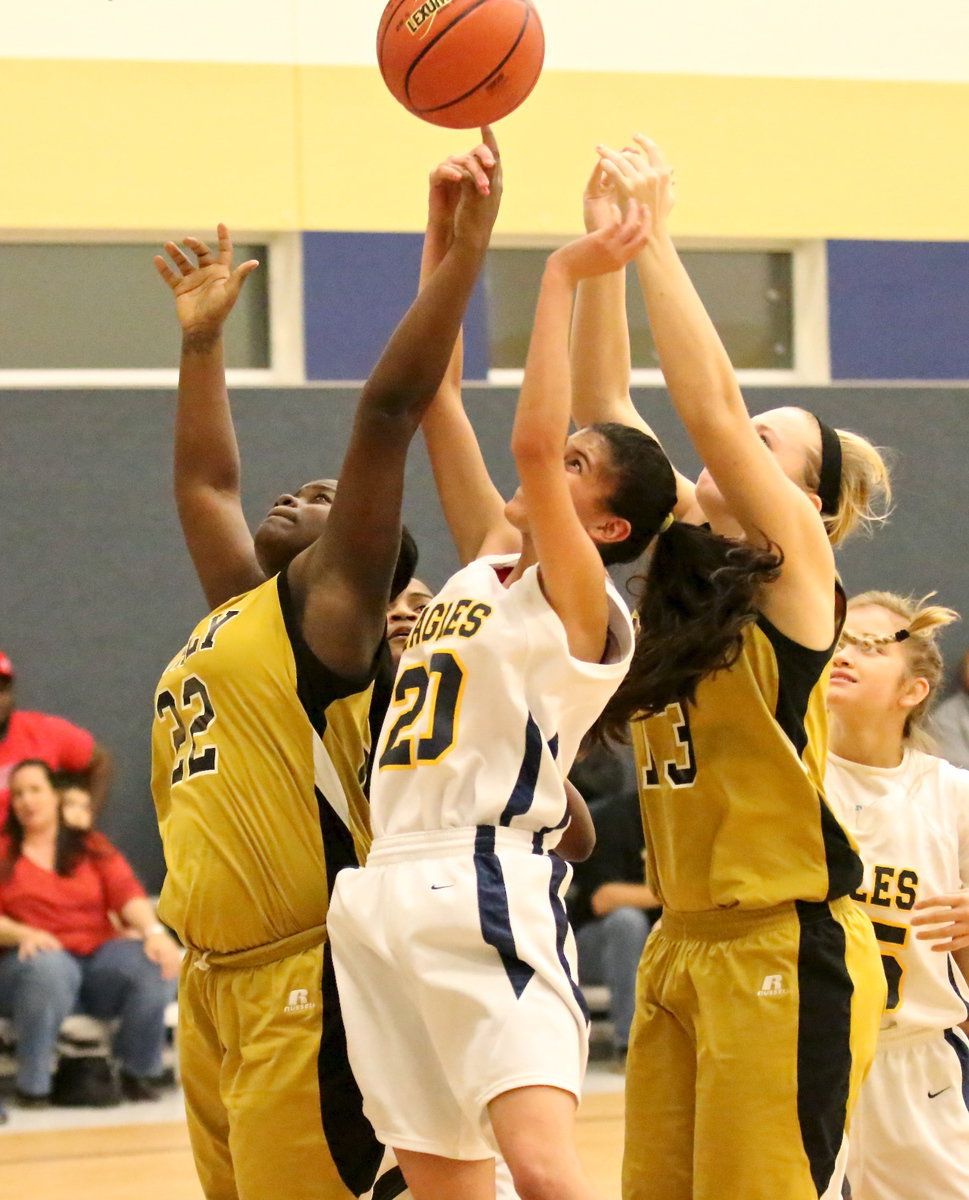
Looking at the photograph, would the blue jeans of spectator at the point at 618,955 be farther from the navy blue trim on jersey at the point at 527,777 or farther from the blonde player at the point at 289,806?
the navy blue trim on jersey at the point at 527,777

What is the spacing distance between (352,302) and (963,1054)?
5743 millimetres

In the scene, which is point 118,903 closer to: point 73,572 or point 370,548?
point 73,572

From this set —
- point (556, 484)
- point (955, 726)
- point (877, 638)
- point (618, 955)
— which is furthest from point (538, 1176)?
point (955, 726)

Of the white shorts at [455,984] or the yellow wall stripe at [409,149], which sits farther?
the yellow wall stripe at [409,149]

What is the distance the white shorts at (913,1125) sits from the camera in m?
3.98

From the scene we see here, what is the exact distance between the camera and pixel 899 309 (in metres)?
9.48

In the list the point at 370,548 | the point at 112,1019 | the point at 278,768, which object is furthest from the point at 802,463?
the point at 112,1019

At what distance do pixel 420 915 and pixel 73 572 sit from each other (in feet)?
19.0

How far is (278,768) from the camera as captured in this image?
11.2 feet

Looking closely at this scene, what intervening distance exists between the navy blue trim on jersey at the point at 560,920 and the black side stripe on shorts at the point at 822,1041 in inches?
17.8

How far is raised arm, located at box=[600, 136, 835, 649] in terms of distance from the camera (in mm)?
3232

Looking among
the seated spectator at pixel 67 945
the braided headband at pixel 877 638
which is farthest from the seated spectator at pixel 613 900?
the braided headband at pixel 877 638

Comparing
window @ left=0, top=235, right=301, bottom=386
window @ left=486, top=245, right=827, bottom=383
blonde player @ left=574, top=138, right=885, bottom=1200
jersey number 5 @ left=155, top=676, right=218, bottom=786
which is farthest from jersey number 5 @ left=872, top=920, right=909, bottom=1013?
window @ left=0, top=235, right=301, bottom=386

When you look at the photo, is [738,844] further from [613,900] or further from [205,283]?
[613,900]
